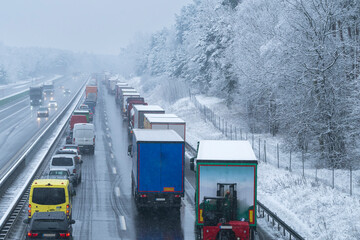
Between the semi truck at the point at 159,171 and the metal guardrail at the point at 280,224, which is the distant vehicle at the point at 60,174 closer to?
the semi truck at the point at 159,171

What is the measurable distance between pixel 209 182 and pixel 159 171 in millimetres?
4875

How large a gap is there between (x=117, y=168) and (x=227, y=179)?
1820 cm

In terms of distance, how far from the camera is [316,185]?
23656 mm

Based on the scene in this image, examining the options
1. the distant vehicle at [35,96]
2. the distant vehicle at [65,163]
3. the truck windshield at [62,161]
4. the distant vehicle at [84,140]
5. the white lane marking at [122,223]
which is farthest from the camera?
the distant vehicle at [35,96]

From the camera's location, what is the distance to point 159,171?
70.3 feet

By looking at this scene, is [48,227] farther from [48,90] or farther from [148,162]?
[48,90]

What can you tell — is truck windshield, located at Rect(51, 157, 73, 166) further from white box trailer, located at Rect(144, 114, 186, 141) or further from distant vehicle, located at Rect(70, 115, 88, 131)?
distant vehicle, located at Rect(70, 115, 88, 131)

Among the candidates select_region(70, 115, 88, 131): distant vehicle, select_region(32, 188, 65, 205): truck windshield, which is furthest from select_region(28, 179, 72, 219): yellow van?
select_region(70, 115, 88, 131): distant vehicle

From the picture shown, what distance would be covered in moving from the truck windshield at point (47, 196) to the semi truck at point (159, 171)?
3.76 m

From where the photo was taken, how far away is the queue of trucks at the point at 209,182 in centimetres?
1600

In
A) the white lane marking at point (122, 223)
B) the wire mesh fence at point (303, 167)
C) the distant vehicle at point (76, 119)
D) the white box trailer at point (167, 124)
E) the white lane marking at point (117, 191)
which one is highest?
the white box trailer at point (167, 124)

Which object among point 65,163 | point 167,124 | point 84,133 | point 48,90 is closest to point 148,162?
point 65,163

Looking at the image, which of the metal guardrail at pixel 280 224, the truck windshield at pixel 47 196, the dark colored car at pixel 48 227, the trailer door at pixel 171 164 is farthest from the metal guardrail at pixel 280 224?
the truck windshield at pixel 47 196

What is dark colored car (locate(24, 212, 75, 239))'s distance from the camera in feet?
49.9
